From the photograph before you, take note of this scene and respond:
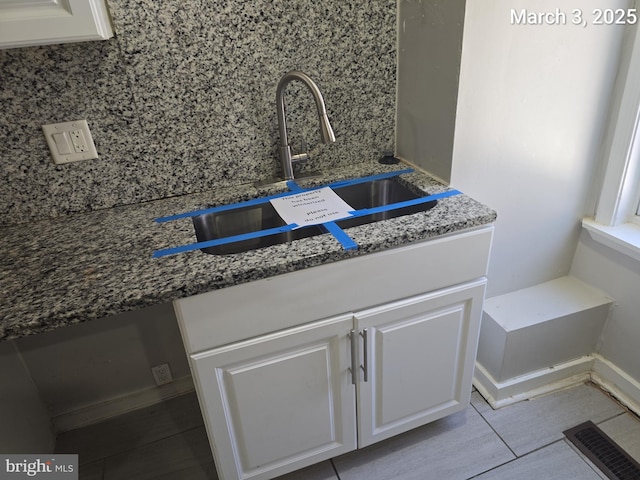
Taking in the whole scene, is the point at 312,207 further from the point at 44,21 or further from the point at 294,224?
the point at 44,21

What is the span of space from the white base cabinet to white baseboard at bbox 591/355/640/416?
692mm

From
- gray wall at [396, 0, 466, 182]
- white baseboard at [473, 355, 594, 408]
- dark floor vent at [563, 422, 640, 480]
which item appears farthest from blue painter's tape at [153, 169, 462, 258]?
dark floor vent at [563, 422, 640, 480]

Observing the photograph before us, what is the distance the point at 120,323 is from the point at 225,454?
0.65m

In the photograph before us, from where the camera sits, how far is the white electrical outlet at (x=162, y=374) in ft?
5.51

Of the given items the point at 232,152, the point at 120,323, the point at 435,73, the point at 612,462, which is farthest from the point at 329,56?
the point at 612,462

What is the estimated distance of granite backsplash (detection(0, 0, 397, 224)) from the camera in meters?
1.22

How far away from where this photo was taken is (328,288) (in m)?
1.08

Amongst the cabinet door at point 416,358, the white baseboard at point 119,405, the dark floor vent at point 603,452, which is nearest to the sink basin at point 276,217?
the cabinet door at point 416,358

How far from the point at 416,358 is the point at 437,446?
0.43 meters

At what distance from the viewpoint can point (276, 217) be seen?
1.41 meters

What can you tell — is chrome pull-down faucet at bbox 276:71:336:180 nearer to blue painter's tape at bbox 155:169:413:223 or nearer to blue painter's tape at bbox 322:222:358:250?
blue painter's tape at bbox 155:169:413:223

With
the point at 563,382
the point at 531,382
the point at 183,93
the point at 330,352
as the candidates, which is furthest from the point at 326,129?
the point at 563,382

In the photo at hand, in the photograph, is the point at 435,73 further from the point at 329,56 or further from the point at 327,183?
the point at 327,183

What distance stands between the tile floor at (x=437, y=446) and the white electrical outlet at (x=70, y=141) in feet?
3.35
